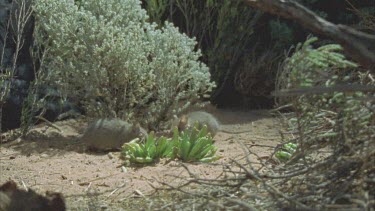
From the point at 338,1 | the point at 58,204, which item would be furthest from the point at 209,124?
the point at 58,204

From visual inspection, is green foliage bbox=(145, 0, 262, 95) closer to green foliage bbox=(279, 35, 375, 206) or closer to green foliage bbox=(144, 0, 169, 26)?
green foliage bbox=(144, 0, 169, 26)

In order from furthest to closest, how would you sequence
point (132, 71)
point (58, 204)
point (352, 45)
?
point (132, 71) → point (58, 204) → point (352, 45)

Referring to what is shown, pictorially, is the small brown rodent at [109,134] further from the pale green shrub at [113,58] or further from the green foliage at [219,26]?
the green foliage at [219,26]

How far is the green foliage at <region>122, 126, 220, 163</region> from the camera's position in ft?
20.3

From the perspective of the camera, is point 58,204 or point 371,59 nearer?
point 371,59

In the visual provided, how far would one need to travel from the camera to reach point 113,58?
713 centimetres

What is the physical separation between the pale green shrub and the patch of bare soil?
531 mm

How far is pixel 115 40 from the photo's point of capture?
725 centimetres

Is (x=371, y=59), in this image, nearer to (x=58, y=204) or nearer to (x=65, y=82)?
(x=58, y=204)

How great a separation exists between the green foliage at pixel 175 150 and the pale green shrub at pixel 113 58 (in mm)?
1061

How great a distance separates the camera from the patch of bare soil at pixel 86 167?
17.3 feet

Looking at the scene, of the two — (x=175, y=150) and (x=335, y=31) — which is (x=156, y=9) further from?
(x=335, y=31)

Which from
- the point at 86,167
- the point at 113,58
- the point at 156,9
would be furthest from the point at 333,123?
the point at 156,9

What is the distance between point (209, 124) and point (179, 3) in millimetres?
2353
